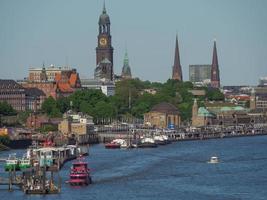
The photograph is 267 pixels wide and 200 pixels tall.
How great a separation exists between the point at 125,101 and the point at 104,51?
23.1 m

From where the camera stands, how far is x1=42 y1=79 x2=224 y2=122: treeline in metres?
133

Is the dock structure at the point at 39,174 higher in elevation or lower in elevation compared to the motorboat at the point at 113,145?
lower

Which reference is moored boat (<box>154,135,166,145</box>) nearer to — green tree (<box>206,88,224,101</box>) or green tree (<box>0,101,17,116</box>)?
green tree (<box>0,101,17,116</box>)

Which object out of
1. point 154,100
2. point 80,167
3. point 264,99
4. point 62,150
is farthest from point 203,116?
point 80,167

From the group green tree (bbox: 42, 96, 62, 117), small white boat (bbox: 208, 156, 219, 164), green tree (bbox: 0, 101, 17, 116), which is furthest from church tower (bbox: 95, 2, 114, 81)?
small white boat (bbox: 208, 156, 219, 164)

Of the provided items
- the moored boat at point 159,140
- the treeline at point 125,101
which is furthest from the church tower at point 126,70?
the moored boat at point 159,140

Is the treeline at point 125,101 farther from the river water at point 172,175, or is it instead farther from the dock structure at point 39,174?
the dock structure at point 39,174

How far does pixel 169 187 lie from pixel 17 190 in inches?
261

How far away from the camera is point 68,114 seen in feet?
388

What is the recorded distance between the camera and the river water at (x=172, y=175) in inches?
2463

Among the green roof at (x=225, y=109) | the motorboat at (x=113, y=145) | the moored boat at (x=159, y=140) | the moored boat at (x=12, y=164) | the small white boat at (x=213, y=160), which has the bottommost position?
the moored boat at (x=12, y=164)

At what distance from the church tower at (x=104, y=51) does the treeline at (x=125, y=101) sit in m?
3.46

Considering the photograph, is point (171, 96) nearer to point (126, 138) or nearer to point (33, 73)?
point (33, 73)

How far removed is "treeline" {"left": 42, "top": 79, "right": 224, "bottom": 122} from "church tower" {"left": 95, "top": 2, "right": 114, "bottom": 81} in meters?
3.46
